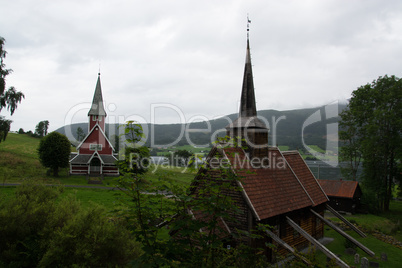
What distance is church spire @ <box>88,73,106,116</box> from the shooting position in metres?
40.3

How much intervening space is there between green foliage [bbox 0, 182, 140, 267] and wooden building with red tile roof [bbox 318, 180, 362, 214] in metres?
29.7

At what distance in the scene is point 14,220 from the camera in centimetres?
754

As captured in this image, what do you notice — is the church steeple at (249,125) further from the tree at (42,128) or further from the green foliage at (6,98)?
the tree at (42,128)

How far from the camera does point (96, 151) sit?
34906 millimetres

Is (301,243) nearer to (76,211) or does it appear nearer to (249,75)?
(249,75)

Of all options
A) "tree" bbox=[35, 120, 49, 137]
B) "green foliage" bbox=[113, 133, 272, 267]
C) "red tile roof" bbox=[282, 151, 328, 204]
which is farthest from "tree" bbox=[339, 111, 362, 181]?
"tree" bbox=[35, 120, 49, 137]

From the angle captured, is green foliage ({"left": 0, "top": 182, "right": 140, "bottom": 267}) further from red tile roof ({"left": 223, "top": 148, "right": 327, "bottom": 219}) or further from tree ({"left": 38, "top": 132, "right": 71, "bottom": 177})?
tree ({"left": 38, "top": 132, "right": 71, "bottom": 177})

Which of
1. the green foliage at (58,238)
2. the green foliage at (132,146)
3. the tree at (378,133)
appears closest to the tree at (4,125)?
the green foliage at (58,238)

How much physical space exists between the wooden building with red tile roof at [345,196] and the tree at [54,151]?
34464 millimetres

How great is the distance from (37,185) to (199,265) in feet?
26.3

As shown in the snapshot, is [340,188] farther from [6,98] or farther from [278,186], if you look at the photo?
[6,98]

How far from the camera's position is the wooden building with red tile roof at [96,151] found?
34.8 meters

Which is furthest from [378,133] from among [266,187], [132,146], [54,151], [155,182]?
[54,151]

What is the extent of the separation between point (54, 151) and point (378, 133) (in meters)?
40.3
